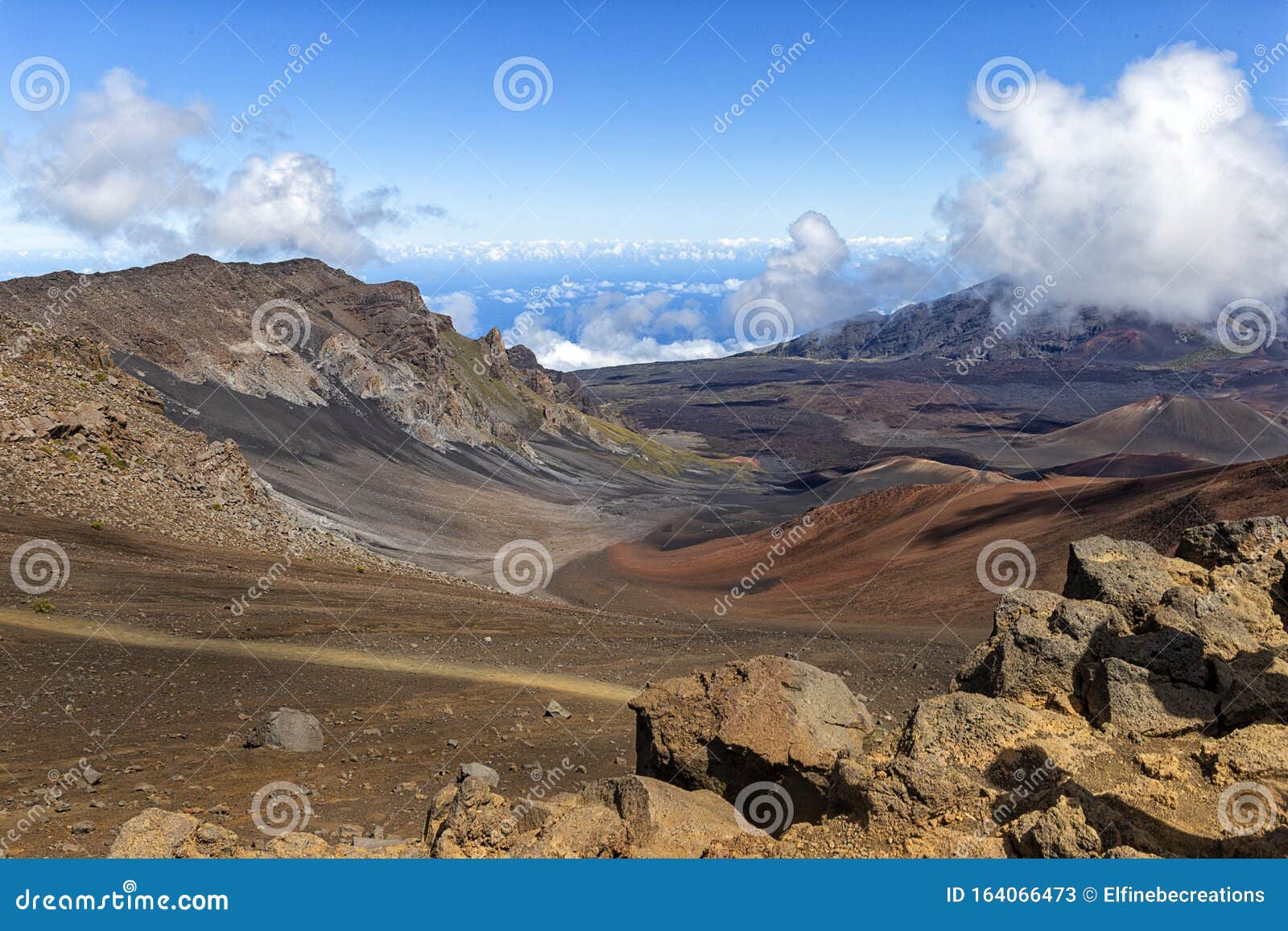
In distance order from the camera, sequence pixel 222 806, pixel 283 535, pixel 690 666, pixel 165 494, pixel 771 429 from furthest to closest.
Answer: pixel 771 429 < pixel 283 535 < pixel 165 494 < pixel 690 666 < pixel 222 806

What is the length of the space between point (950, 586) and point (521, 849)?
23893mm

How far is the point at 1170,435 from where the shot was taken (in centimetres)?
10862

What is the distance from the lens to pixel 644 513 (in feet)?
222

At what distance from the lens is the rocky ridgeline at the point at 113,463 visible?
81.4 ft

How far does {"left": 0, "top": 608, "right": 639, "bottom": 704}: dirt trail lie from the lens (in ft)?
54.6

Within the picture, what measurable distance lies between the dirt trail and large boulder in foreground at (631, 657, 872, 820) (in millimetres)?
7363

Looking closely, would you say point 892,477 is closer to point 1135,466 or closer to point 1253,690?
point 1135,466

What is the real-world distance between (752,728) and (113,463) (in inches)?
1010

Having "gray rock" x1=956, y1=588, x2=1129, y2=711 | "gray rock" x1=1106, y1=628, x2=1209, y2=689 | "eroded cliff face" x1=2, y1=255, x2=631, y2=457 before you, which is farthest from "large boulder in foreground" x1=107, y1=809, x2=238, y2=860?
"eroded cliff face" x1=2, y1=255, x2=631, y2=457

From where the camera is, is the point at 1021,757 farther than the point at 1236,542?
No

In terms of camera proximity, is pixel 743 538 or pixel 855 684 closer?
pixel 855 684

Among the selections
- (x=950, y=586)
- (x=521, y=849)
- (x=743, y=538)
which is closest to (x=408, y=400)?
(x=743, y=538)

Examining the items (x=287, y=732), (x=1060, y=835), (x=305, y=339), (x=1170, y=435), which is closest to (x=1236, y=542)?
(x=1060, y=835)

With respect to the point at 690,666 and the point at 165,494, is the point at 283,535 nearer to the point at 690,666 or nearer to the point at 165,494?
the point at 165,494
